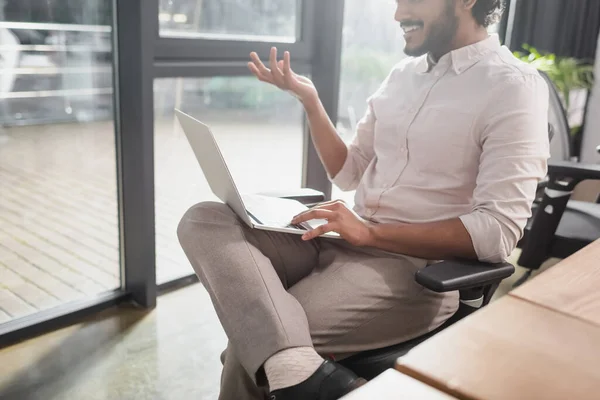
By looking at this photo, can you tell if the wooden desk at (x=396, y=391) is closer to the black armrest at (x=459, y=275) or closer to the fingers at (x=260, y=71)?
the black armrest at (x=459, y=275)

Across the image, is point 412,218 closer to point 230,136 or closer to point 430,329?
point 430,329

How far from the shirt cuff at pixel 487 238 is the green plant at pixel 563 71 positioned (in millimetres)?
2343

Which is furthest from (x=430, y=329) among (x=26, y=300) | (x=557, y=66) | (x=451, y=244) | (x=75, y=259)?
(x=557, y=66)

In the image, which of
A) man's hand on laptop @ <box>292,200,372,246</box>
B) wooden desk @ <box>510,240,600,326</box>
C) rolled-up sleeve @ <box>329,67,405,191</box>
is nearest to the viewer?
wooden desk @ <box>510,240,600,326</box>

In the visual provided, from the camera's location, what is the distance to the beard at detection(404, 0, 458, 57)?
144 cm

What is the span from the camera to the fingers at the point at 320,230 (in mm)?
1265

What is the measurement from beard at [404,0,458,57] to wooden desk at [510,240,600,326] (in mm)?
714

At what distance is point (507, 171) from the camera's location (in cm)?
125

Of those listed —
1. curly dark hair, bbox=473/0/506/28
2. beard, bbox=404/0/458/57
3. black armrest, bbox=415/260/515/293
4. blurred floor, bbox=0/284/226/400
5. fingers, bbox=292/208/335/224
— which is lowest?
blurred floor, bbox=0/284/226/400

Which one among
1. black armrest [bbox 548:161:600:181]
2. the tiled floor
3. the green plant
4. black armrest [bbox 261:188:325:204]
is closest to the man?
black armrest [bbox 261:188:325:204]

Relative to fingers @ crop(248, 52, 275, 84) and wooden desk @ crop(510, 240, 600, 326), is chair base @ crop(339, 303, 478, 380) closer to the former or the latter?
wooden desk @ crop(510, 240, 600, 326)

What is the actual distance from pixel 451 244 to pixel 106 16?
59.7 inches

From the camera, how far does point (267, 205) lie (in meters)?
1.42

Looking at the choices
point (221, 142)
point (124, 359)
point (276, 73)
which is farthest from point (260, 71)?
point (221, 142)
